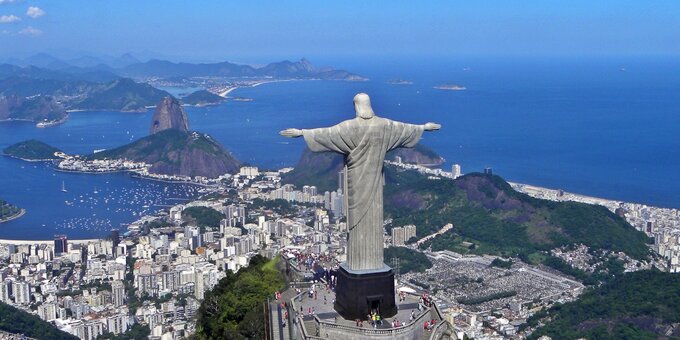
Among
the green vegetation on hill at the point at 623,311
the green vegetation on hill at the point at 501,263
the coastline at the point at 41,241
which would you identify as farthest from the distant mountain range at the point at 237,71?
the green vegetation on hill at the point at 623,311

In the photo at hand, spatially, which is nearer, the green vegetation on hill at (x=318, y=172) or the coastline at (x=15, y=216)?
the coastline at (x=15, y=216)

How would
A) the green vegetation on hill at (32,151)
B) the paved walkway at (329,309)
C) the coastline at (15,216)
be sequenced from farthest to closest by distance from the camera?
the green vegetation on hill at (32,151) → the coastline at (15,216) → the paved walkway at (329,309)

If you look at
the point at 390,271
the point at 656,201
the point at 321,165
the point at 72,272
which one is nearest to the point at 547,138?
the point at 656,201

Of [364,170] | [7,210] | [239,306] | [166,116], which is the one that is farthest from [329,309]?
[166,116]

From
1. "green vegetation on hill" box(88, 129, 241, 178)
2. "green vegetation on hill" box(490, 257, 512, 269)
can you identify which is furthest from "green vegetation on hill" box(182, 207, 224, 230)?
"green vegetation on hill" box(88, 129, 241, 178)

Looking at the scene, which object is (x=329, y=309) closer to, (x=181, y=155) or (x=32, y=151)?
(x=181, y=155)

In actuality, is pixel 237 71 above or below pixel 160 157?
above

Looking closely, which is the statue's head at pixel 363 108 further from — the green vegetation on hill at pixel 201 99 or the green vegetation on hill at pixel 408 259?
the green vegetation on hill at pixel 201 99

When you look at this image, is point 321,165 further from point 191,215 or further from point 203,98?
point 203,98
